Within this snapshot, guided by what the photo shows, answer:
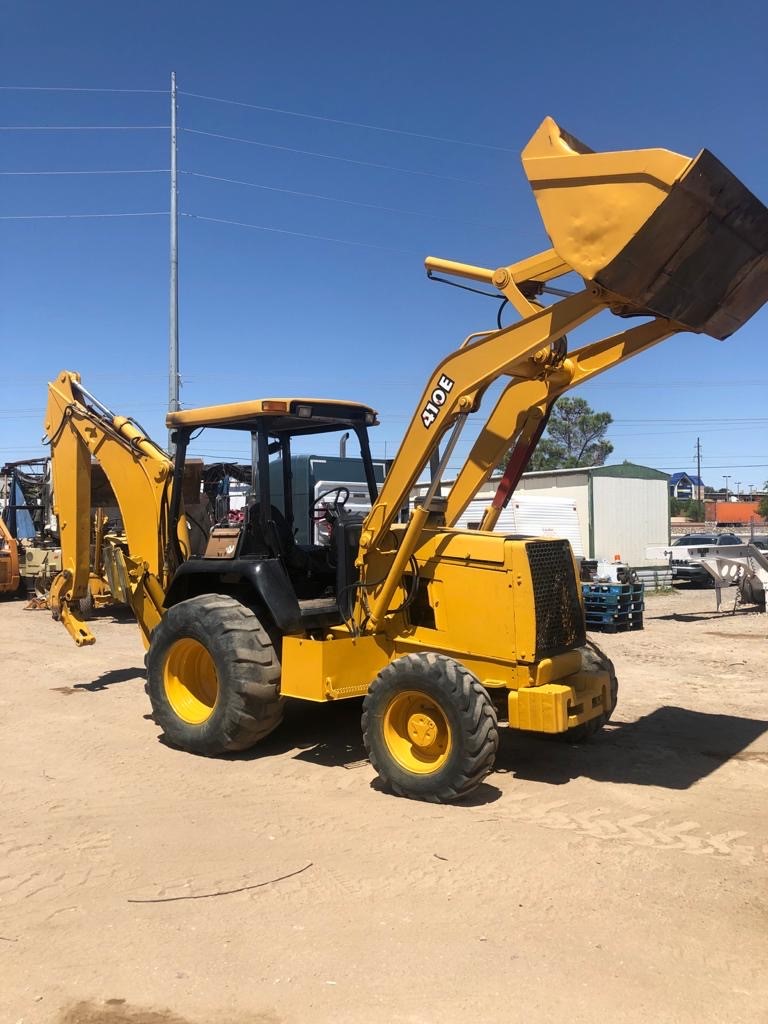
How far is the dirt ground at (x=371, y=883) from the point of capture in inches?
132

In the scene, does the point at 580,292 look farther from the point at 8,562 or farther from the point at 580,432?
the point at 580,432

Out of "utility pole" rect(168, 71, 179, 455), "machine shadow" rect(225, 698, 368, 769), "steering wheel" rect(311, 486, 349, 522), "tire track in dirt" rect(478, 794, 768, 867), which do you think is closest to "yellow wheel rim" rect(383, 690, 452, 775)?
"tire track in dirt" rect(478, 794, 768, 867)

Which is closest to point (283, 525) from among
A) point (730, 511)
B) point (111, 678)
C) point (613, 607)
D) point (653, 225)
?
point (653, 225)

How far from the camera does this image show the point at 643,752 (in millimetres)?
6871

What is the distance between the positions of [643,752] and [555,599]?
168 centimetres

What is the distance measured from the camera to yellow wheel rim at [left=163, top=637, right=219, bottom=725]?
707 centimetres

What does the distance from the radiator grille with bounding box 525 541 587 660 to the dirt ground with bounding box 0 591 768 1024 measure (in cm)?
99

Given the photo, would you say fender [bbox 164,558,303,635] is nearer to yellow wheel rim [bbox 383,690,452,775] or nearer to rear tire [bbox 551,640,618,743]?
yellow wheel rim [bbox 383,690,452,775]

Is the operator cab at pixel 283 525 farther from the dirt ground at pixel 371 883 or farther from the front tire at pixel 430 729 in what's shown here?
the dirt ground at pixel 371 883

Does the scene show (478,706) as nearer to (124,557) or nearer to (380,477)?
(124,557)

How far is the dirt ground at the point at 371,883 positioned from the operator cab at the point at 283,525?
1.30m

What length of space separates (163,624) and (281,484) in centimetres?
153

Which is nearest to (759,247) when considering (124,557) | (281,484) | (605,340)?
(605,340)

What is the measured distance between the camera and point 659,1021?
315 cm
